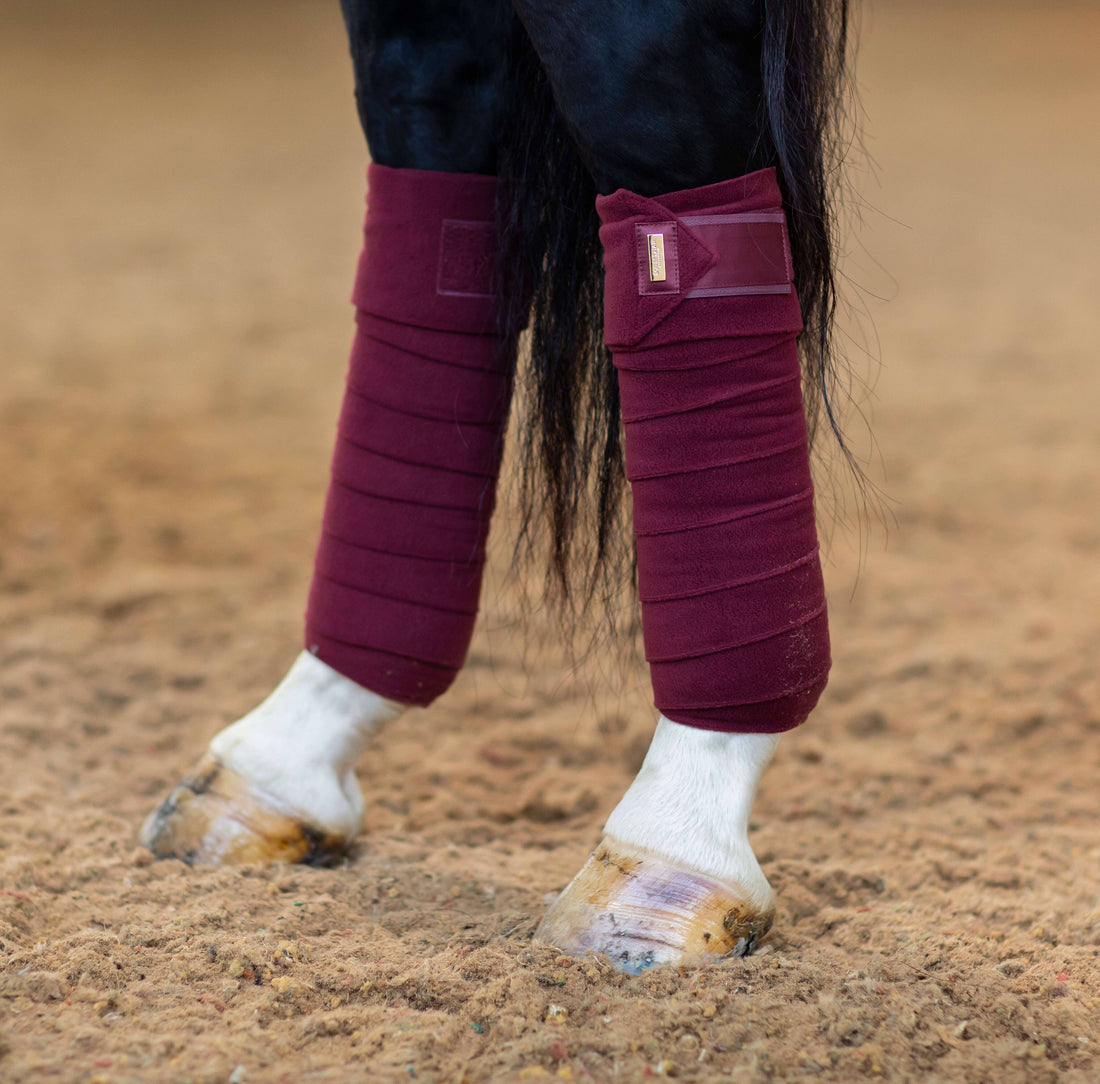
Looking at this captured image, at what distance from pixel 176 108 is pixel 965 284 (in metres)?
4.01

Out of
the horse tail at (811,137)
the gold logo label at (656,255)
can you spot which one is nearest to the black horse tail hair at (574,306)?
the horse tail at (811,137)

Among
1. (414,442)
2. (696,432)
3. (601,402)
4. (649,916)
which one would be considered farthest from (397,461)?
(649,916)

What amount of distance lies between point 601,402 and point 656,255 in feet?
0.51

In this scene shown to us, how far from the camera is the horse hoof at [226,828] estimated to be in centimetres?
85

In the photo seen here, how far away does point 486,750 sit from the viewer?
1.23 m

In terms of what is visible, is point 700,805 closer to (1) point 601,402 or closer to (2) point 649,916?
(2) point 649,916

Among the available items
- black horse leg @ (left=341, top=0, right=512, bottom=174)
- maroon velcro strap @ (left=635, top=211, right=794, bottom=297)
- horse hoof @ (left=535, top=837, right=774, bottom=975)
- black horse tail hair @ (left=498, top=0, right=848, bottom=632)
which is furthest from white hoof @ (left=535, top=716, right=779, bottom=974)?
black horse leg @ (left=341, top=0, right=512, bottom=174)

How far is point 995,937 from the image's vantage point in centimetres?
74

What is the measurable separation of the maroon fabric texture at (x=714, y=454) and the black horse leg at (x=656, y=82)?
0.02m

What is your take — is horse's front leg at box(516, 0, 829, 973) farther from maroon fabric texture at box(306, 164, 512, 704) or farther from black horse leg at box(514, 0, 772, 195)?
maroon fabric texture at box(306, 164, 512, 704)

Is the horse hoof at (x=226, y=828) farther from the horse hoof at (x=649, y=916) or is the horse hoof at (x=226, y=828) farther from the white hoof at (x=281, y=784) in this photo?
the horse hoof at (x=649, y=916)

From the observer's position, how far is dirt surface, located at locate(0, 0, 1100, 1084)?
0.60m

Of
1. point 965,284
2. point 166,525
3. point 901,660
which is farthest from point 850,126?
point 965,284

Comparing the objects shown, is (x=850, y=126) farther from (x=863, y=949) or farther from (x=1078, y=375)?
(x=1078, y=375)
